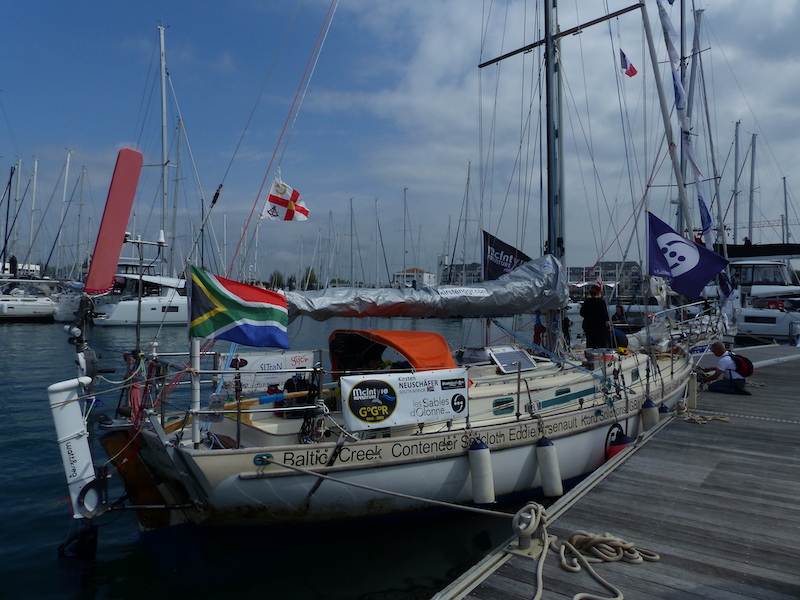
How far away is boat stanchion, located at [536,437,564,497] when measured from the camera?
735 cm

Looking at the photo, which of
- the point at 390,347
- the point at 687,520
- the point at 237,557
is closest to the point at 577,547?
the point at 687,520

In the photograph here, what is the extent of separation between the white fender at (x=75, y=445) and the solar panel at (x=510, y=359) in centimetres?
605

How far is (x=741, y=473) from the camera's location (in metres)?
7.29

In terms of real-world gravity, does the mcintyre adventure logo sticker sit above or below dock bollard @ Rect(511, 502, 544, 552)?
above

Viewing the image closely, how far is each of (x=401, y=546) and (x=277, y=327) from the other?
10.6 ft

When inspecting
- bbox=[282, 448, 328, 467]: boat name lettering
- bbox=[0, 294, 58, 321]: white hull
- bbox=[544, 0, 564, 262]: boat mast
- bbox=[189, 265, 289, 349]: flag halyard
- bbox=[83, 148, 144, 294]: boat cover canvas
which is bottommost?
bbox=[282, 448, 328, 467]: boat name lettering

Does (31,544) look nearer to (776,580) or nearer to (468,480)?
(468,480)

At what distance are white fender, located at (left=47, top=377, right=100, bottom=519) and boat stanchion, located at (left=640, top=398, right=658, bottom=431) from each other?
338 inches

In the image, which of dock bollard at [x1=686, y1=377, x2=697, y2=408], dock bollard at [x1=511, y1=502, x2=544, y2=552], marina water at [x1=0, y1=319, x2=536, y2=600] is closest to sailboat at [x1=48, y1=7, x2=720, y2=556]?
marina water at [x1=0, y1=319, x2=536, y2=600]

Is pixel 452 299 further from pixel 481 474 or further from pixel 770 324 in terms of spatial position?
pixel 770 324

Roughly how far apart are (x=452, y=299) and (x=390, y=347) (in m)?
1.20

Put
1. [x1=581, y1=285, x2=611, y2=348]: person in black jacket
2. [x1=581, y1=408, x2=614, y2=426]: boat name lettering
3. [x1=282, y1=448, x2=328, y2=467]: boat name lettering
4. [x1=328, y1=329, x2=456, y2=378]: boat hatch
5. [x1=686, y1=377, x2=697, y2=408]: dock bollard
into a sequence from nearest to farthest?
[x1=282, y1=448, x2=328, y2=467]: boat name lettering
[x1=328, y1=329, x2=456, y2=378]: boat hatch
[x1=581, y1=408, x2=614, y2=426]: boat name lettering
[x1=581, y1=285, x2=611, y2=348]: person in black jacket
[x1=686, y1=377, x2=697, y2=408]: dock bollard

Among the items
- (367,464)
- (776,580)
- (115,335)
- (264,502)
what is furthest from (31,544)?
(115,335)

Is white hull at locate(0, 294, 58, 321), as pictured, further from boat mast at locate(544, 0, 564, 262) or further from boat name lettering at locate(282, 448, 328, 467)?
boat name lettering at locate(282, 448, 328, 467)
